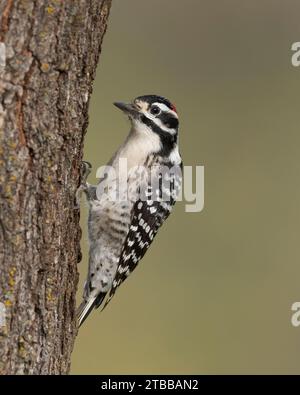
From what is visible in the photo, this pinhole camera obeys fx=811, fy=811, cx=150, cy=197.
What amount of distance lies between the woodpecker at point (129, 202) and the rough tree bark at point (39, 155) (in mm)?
1272

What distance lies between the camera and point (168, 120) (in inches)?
213

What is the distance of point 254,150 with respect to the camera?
9.05 metres

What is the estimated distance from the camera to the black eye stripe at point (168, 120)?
17.6 ft

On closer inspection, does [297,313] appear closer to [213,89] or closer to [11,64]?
[213,89]

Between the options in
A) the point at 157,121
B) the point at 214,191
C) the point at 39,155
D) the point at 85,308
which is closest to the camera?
the point at 39,155

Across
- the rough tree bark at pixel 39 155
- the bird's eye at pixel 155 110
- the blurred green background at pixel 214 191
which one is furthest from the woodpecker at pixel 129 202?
the blurred green background at pixel 214 191

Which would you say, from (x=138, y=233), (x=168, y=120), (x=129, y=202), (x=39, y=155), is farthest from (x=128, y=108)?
(x=39, y=155)

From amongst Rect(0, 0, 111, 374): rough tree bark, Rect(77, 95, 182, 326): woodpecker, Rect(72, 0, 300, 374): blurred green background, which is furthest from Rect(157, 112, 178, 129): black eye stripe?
Rect(72, 0, 300, 374): blurred green background

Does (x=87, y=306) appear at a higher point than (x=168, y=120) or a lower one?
lower

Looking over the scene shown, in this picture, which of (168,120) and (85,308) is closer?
(85,308)

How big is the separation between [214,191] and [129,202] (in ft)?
11.7

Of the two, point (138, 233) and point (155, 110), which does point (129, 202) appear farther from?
point (155, 110)

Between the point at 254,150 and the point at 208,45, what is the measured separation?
130 cm
